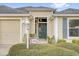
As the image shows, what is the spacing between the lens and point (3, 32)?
12.2 m

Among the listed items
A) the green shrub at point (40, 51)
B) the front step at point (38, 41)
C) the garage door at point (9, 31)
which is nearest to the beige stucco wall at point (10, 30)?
the garage door at point (9, 31)

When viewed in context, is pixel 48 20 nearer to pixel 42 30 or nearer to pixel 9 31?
pixel 42 30

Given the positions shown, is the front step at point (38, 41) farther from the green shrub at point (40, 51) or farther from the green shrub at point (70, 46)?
the green shrub at point (70, 46)

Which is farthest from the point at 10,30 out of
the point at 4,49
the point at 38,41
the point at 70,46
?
the point at 70,46

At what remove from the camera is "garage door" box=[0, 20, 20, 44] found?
39.8ft

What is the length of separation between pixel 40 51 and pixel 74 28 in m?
1.37

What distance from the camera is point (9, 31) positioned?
1227 cm

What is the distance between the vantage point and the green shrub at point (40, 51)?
11.9m

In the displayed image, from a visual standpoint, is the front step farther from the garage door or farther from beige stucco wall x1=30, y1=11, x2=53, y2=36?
the garage door

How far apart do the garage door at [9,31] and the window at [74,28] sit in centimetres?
172

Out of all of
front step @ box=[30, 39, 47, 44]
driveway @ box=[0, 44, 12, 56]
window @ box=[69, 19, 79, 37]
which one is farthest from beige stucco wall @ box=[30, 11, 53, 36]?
driveway @ box=[0, 44, 12, 56]

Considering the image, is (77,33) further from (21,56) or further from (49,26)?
(21,56)

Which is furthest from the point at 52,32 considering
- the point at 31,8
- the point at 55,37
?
the point at 31,8

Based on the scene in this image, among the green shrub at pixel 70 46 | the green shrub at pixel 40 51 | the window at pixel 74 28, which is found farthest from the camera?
the window at pixel 74 28
